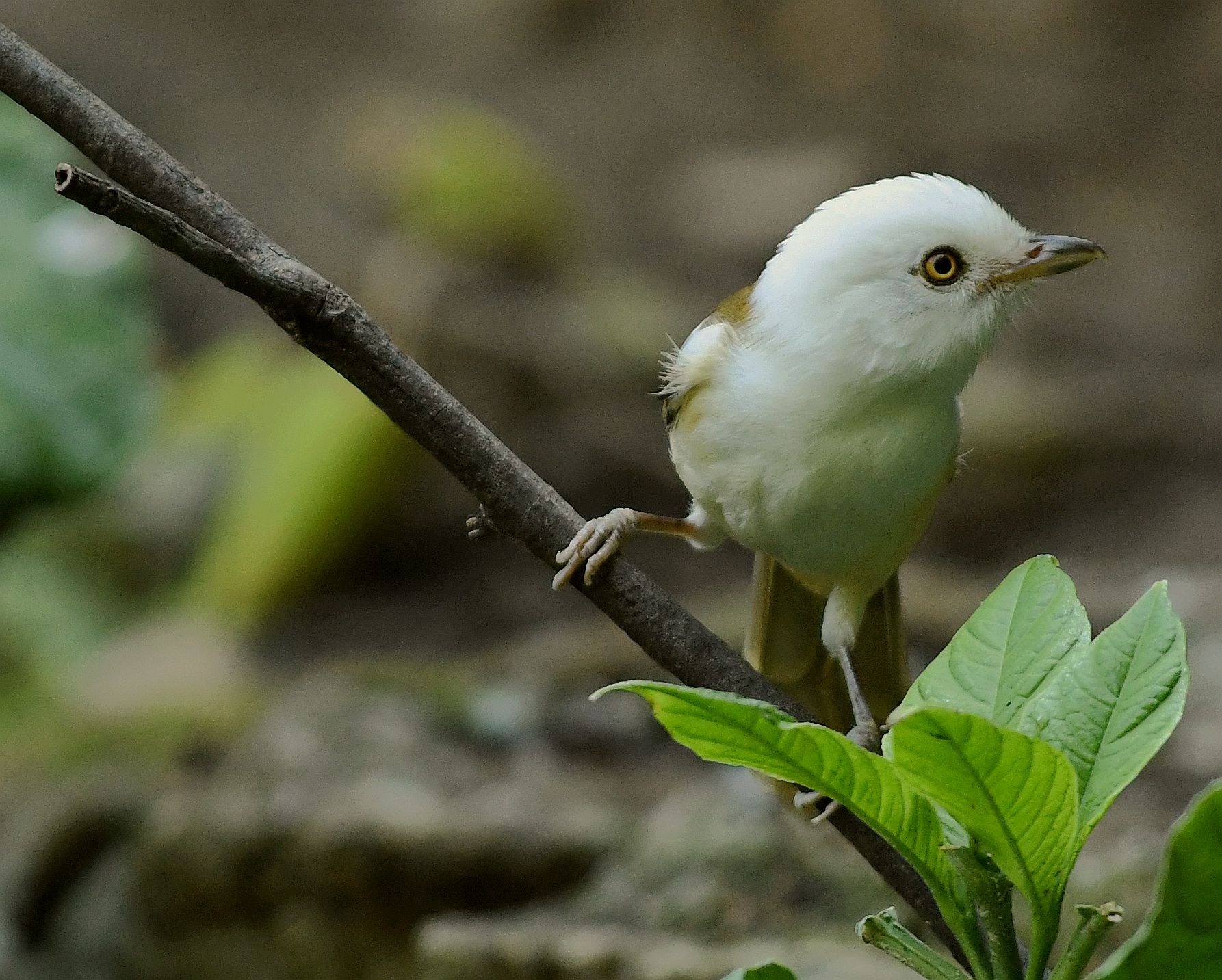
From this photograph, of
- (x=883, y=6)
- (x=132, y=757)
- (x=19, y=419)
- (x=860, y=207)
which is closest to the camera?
(x=860, y=207)

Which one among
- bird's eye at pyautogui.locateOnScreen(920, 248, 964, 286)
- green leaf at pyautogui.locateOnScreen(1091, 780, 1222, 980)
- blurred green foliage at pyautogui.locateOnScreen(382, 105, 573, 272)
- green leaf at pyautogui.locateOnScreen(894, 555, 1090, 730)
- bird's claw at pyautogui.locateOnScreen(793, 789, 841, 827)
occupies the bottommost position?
green leaf at pyautogui.locateOnScreen(1091, 780, 1222, 980)

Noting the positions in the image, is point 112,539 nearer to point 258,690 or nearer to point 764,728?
point 258,690

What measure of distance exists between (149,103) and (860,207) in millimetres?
7071

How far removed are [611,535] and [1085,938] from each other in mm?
836

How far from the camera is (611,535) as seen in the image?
6.14 feet

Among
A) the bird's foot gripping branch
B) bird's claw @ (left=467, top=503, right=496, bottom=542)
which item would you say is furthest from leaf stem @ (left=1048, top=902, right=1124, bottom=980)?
bird's claw @ (left=467, top=503, right=496, bottom=542)

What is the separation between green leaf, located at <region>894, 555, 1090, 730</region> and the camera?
1.33 m

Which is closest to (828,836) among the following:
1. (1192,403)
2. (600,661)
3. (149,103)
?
(600,661)

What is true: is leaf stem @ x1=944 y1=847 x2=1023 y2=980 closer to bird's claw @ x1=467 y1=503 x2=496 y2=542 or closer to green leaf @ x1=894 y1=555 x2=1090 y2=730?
green leaf @ x1=894 y1=555 x2=1090 y2=730

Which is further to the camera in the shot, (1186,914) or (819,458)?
(819,458)

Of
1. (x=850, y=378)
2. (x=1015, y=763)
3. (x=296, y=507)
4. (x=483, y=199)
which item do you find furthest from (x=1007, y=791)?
(x=483, y=199)

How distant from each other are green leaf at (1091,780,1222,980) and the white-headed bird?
798mm

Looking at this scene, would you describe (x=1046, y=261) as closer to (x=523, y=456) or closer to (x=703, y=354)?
(x=703, y=354)

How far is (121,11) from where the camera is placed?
8.73m
